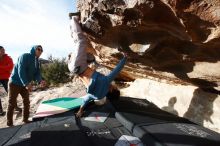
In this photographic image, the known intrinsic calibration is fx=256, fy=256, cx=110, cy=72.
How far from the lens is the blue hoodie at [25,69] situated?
4770mm

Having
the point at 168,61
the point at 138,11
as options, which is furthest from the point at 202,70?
the point at 138,11

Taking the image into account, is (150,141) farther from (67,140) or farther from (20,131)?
(20,131)

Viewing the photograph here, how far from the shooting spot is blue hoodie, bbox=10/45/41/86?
4770mm

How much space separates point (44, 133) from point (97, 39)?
226 centimetres

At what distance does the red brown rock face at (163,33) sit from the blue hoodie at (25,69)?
129 centimetres

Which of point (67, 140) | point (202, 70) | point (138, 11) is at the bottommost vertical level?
point (67, 140)

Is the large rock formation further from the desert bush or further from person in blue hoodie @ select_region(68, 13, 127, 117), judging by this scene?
the desert bush

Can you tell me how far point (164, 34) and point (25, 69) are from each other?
9.10 ft

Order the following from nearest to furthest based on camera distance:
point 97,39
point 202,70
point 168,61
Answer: point 202,70
point 168,61
point 97,39

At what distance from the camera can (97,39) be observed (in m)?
4.59

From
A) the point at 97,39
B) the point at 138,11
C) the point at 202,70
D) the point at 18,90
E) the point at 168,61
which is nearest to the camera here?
the point at 138,11

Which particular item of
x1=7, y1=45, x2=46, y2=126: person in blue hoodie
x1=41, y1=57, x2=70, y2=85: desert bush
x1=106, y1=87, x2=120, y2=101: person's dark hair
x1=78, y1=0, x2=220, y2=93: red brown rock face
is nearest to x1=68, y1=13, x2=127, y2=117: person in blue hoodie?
x1=78, y1=0, x2=220, y2=93: red brown rock face

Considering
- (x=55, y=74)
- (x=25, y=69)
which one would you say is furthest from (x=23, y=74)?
(x=55, y=74)

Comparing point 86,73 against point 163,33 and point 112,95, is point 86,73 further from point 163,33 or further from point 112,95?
point 163,33
